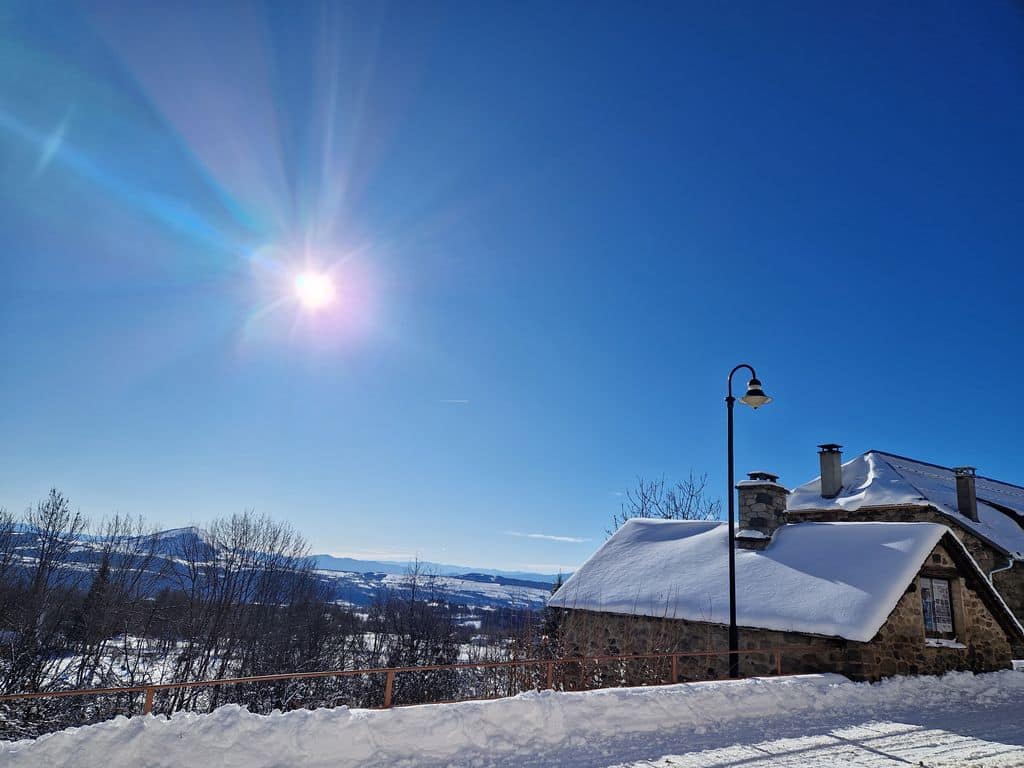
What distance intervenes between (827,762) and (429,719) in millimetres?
4347

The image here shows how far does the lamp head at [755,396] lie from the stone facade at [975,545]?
12546 mm

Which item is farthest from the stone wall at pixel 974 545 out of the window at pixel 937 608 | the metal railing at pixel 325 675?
the metal railing at pixel 325 675

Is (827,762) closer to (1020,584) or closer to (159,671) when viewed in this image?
(1020,584)

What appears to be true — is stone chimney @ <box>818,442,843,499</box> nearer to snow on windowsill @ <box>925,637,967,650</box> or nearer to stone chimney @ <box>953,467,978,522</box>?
stone chimney @ <box>953,467,978,522</box>

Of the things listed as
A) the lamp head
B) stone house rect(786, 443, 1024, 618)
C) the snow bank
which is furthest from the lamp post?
stone house rect(786, 443, 1024, 618)

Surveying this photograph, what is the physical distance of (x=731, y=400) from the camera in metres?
11.8

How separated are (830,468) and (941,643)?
11.1 m

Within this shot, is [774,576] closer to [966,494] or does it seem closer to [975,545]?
[975,545]

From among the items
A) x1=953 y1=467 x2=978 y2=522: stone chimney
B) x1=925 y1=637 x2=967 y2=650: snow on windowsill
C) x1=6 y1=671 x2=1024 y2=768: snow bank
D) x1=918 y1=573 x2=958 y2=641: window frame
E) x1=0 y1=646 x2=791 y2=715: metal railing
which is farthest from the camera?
x1=953 y1=467 x2=978 y2=522: stone chimney

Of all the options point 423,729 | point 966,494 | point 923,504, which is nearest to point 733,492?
point 423,729

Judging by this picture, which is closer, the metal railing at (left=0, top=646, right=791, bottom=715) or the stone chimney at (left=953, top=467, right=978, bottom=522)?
the metal railing at (left=0, top=646, right=791, bottom=715)

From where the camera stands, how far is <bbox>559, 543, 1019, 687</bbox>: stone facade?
Result: 11.3 meters

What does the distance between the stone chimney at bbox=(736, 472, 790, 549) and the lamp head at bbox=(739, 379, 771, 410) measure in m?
5.84

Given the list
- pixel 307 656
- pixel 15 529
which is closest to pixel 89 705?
pixel 15 529
